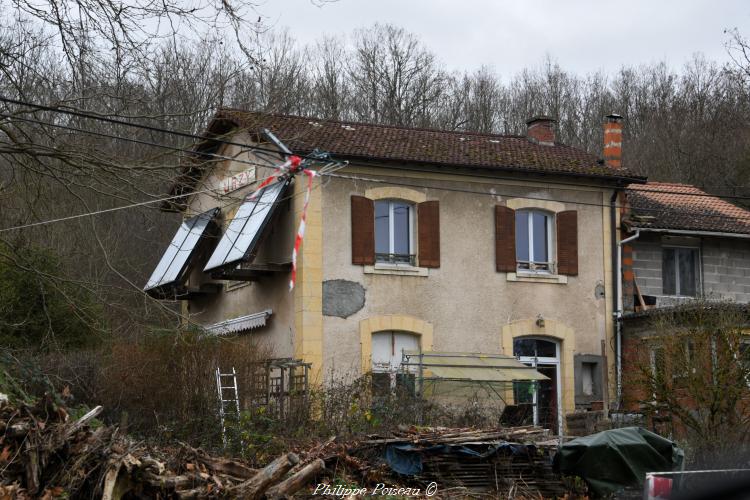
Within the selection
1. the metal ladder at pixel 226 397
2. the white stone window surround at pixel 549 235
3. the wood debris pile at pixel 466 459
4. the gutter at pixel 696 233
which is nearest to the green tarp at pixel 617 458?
the wood debris pile at pixel 466 459

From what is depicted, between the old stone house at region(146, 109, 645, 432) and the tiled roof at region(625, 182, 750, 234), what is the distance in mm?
1024

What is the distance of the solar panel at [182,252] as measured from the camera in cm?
2441

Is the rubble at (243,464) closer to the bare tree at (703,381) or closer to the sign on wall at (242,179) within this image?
the bare tree at (703,381)

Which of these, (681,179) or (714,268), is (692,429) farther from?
(681,179)

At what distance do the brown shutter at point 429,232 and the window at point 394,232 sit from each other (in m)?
Result: 0.29

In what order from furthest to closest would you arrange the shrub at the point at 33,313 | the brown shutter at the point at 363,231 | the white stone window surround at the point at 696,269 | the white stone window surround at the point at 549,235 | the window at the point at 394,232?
1. the white stone window surround at the point at 696,269
2. the white stone window surround at the point at 549,235
3. the window at the point at 394,232
4. the brown shutter at the point at 363,231
5. the shrub at the point at 33,313

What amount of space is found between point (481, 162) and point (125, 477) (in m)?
14.3

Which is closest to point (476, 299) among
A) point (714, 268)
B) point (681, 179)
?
point (714, 268)

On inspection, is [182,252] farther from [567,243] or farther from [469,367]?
[567,243]

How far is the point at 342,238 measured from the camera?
22.9 metres

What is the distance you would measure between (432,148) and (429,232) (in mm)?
2158

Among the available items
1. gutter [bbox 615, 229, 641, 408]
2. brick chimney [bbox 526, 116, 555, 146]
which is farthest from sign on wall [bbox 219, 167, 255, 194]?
gutter [bbox 615, 229, 641, 408]

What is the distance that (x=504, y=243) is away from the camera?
79.8 ft

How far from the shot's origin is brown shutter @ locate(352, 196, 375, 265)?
22875 millimetres
